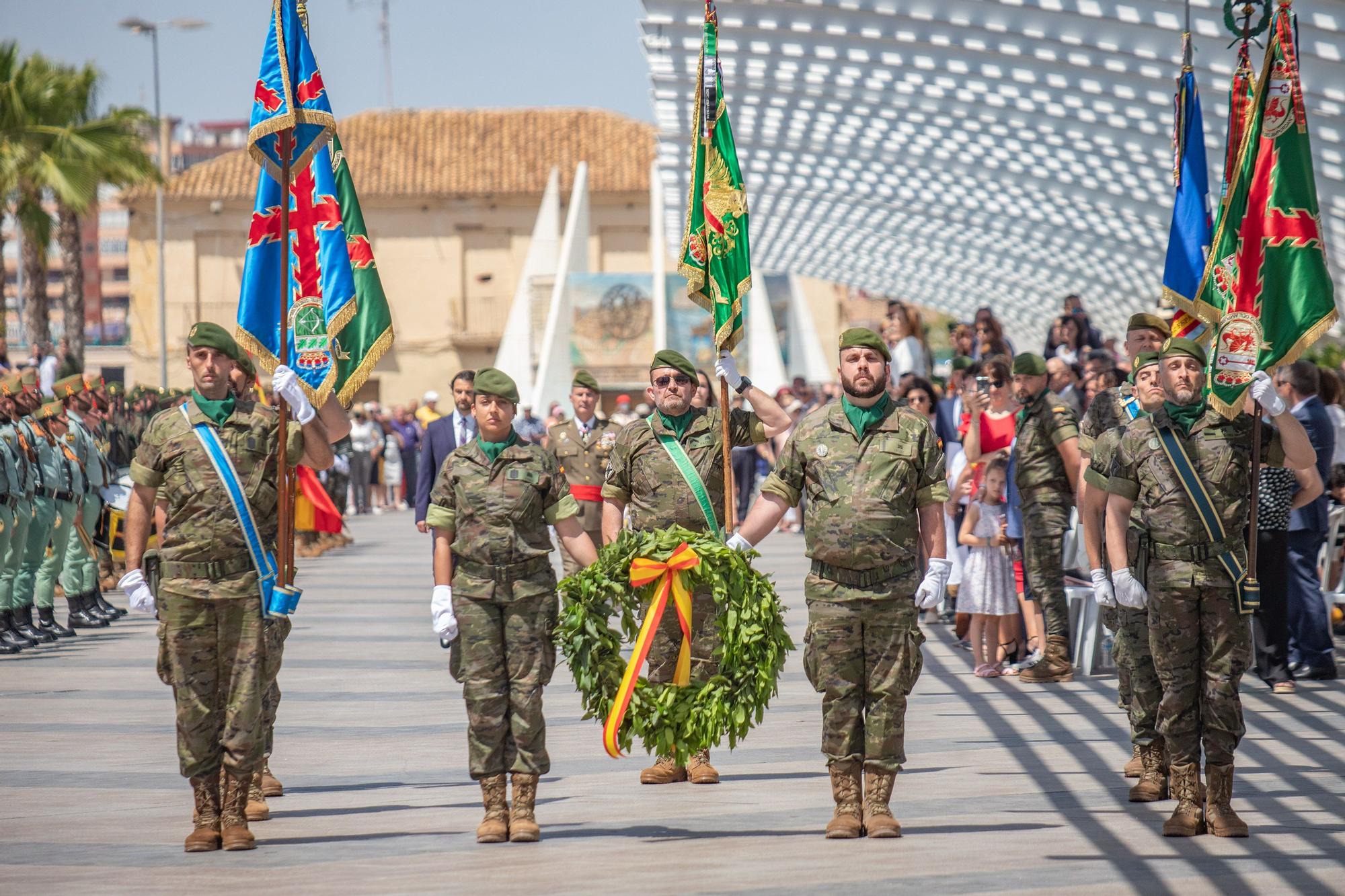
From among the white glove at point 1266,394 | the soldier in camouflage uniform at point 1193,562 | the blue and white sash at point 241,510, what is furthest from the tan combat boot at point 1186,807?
the blue and white sash at point 241,510

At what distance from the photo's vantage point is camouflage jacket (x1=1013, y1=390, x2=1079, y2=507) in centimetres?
1101

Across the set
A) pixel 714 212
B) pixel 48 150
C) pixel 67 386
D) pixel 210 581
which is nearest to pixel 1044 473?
pixel 714 212

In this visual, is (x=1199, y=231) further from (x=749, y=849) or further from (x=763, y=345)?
(x=763, y=345)

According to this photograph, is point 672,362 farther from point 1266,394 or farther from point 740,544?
point 1266,394

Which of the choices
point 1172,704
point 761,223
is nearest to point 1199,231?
point 1172,704

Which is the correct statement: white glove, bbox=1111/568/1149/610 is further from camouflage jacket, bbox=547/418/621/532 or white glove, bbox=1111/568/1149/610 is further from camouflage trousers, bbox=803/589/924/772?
camouflage jacket, bbox=547/418/621/532

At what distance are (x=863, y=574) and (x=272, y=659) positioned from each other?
246 cm

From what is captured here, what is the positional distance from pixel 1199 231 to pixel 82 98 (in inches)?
1117

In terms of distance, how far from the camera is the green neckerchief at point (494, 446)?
7332 mm

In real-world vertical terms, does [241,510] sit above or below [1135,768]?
above

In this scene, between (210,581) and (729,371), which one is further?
(729,371)

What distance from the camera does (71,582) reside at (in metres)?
15.2

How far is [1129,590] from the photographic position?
23.7ft

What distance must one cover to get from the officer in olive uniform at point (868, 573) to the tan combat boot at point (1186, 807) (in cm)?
110
